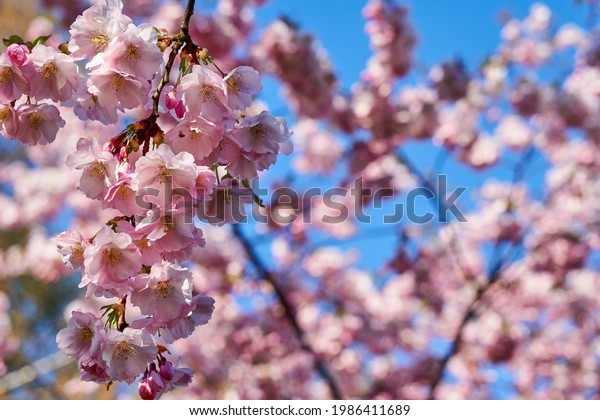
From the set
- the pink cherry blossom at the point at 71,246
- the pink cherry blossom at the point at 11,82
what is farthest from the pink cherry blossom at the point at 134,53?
the pink cherry blossom at the point at 71,246

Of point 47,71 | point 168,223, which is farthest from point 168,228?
point 47,71

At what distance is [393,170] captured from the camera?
5637 mm

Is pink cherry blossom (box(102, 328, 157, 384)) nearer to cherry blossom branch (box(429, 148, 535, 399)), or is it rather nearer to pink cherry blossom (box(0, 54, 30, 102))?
pink cherry blossom (box(0, 54, 30, 102))

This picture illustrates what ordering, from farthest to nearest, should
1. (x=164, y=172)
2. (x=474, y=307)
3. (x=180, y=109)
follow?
(x=474, y=307) < (x=180, y=109) < (x=164, y=172)

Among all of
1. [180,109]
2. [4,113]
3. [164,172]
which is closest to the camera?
[164,172]

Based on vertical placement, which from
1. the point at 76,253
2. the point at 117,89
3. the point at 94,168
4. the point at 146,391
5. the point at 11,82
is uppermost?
the point at 11,82

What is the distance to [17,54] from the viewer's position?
3.89ft

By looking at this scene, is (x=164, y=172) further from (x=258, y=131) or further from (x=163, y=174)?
(x=258, y=131)

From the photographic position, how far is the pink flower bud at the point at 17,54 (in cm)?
118

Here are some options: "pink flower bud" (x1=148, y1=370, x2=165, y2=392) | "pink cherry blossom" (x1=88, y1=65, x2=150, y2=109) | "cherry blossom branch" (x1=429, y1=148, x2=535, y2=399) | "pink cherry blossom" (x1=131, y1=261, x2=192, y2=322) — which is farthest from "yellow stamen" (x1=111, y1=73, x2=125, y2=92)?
"cherry blossom branch" (x1=429, y1=148, x2=535, y2=399)

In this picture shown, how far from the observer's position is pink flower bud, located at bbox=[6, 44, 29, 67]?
118cm

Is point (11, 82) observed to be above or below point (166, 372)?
above

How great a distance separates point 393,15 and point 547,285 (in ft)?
12.6
